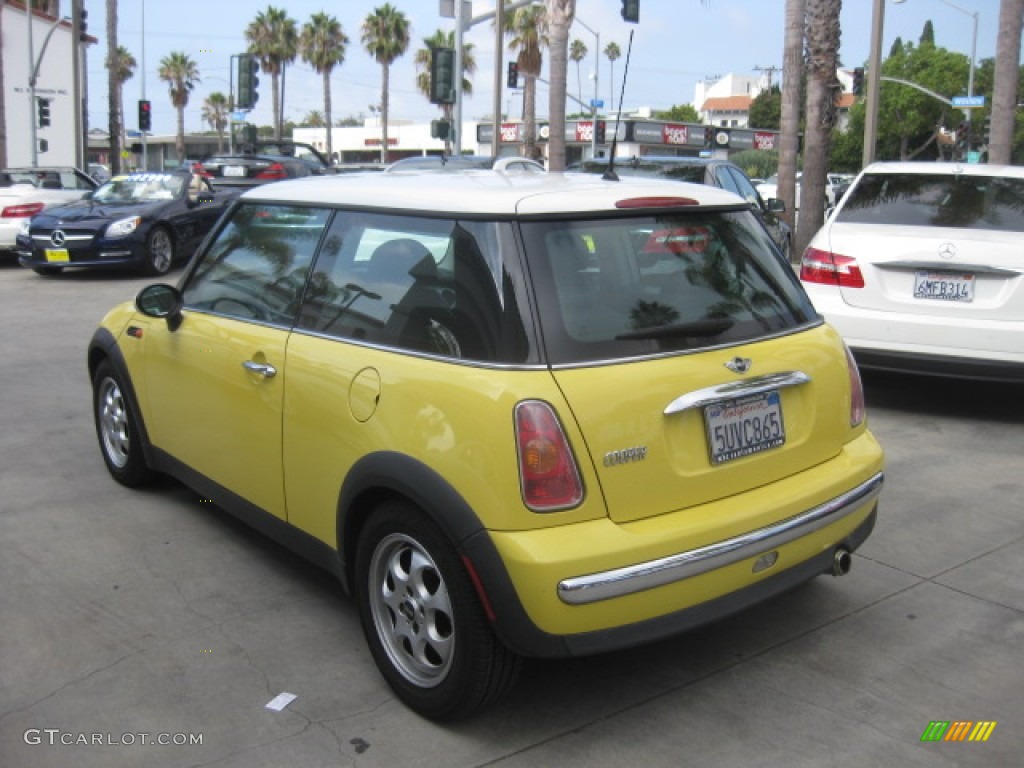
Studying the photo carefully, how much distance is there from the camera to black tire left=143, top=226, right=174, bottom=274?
14.6 metres

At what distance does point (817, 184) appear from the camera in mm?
16797

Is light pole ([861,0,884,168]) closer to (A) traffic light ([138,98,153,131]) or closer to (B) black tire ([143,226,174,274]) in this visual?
(B) black tire ([143,226,174,274])

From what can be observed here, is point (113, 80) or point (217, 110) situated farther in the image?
point (217, 110)

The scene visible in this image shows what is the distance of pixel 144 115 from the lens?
3584 centimetres

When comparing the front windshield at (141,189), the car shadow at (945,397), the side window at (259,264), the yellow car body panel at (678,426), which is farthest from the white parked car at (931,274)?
the front windshield at (141,189)

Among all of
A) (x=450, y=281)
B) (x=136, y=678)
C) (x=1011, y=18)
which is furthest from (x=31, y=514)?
(x=1011, y=18)

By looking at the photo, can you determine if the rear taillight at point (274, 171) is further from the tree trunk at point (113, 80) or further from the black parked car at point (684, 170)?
the tree trunk at point (113, 80)

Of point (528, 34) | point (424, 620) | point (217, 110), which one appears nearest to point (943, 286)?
point (424, 620)

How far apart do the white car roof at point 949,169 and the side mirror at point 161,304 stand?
5232mm

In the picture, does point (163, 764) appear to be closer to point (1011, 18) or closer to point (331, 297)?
point (331, 297)

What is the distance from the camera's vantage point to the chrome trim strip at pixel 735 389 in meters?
3.11

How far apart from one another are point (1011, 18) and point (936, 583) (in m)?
15.9

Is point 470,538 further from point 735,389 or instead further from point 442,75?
point 442,75

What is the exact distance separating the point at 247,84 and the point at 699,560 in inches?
1154
